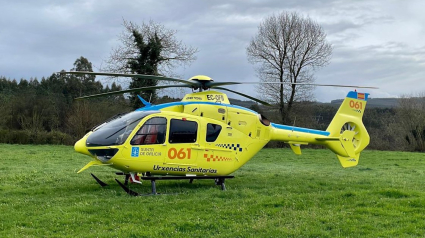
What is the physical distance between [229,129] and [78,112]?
28.9m

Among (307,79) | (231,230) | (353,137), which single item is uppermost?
(307,79)

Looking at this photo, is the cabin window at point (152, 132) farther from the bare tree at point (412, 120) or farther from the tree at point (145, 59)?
the bare tree at point (412, 120)

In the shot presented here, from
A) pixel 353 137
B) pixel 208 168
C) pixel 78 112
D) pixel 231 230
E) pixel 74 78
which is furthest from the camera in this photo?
pixel 74 78

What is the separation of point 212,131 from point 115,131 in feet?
8.96

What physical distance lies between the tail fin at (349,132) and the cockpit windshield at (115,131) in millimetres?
6953

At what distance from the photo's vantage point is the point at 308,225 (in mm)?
7070

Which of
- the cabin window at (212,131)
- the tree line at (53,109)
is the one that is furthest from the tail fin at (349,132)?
the tree line at (53,109)

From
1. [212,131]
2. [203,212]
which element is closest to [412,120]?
[212,131]

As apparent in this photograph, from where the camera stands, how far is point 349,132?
13891mm

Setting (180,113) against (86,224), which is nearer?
(86,224)

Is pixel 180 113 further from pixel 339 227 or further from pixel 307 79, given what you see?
pixel 307 79

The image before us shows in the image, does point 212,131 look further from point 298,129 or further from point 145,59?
point 145,59

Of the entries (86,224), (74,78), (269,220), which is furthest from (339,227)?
(74,78)

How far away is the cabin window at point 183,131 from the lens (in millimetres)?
10352
